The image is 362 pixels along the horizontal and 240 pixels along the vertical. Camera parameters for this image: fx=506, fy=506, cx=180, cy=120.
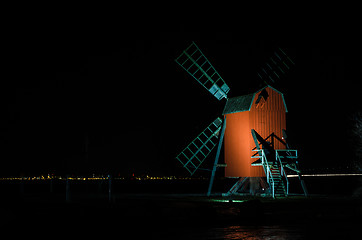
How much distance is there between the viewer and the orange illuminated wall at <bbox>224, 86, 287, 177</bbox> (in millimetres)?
29656

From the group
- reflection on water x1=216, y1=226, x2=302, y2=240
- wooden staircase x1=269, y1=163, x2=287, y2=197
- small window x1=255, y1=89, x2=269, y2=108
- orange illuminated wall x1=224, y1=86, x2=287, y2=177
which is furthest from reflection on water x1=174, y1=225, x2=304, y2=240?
small window x1=255, y1=89, x2=269, y2=108

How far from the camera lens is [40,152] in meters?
91.8

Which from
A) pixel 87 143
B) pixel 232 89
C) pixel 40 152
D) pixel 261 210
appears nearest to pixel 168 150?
pixel 87 143

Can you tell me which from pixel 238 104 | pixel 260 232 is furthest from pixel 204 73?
pixel 260 232

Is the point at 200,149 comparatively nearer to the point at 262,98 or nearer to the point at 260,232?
the point at 262,98

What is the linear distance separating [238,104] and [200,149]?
3.71 m

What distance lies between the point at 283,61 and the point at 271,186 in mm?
7889

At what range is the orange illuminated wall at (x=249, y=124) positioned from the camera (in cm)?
2966

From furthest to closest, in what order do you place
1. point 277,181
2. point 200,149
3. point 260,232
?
1. point 200,149
2. point 277,181
3. point 260,232

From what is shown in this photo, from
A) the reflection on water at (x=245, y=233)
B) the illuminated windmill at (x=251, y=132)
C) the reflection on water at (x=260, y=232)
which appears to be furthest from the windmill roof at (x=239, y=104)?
the reflection on water at (x=260, y=232)

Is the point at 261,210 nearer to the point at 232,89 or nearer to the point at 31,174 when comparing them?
the point at 232,89

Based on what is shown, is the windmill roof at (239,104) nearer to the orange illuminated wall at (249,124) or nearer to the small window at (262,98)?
the orange illuminated wall at (249,124)

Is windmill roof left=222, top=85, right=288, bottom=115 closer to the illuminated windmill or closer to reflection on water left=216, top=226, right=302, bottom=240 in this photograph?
the illuminated windmill

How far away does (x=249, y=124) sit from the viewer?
97.0 feet
